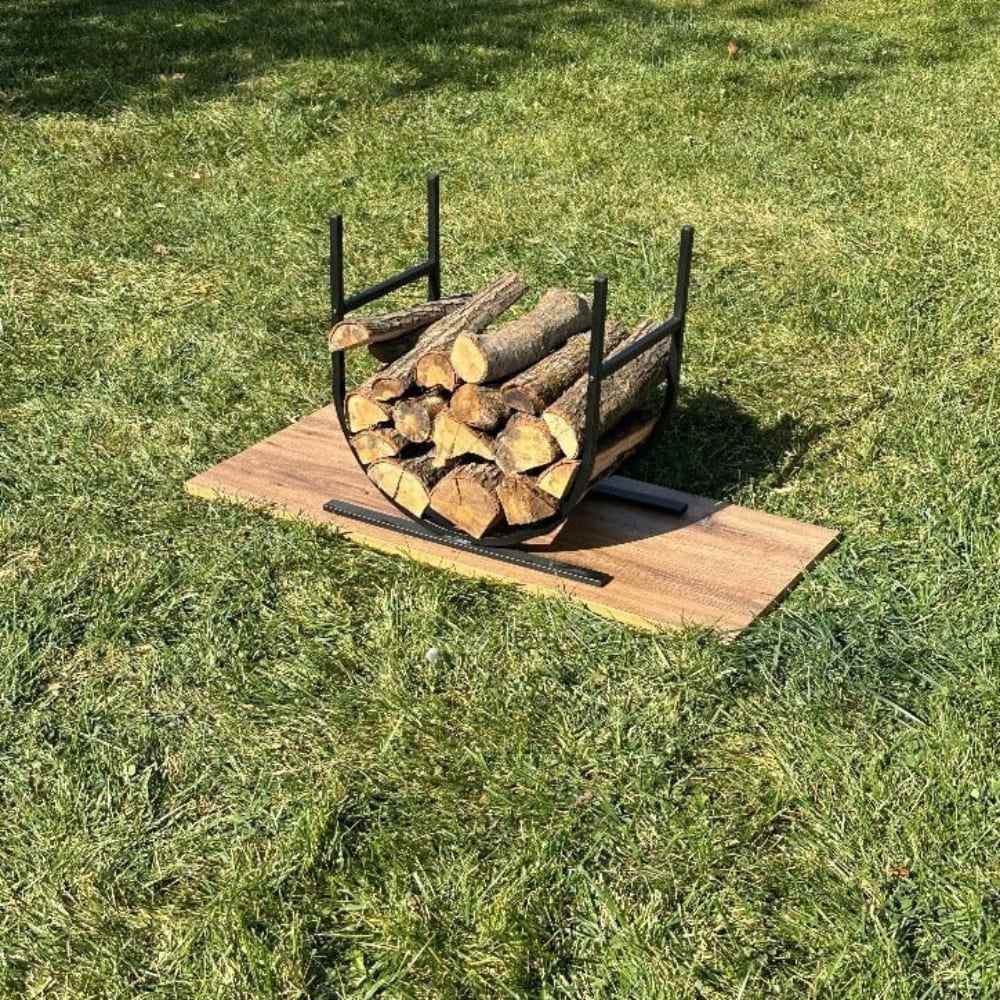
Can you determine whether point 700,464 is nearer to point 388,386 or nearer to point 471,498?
point 471,498

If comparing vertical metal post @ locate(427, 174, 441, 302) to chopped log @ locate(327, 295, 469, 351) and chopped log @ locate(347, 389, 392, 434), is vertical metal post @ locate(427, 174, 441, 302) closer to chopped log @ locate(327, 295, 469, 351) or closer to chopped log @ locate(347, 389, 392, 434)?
chopped log @ locate(327, 295, 469, 351)

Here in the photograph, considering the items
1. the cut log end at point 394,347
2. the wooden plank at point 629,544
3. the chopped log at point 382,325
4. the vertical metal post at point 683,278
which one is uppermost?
the vertical metal post at point 683,278

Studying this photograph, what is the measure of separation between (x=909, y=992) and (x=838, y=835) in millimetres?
403

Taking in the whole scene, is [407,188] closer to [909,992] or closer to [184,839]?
[184,839]

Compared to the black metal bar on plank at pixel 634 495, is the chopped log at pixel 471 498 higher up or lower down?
higher up

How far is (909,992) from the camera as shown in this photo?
2441mm

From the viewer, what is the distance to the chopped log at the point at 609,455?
143 inches

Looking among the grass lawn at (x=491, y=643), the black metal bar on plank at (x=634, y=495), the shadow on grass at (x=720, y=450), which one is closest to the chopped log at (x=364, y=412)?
the grass lawn at (x=491, y=643)

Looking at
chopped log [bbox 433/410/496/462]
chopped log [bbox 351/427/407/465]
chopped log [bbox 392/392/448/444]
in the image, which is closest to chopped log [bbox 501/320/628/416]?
chopped log [bbox 433/410/496/462]

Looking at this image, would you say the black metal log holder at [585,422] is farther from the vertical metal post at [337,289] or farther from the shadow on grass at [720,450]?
the shadow on grass at [720,450]

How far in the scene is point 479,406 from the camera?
12.0 feet

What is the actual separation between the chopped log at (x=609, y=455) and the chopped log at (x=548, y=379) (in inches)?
6.8

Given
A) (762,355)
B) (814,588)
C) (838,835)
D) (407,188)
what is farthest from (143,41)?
(838,835)

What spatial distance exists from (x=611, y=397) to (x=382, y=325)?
0.68 metres
